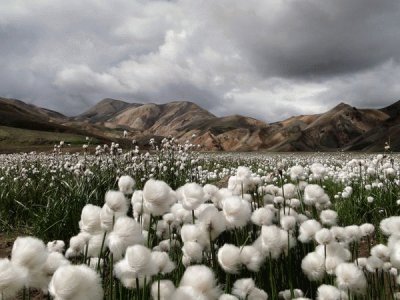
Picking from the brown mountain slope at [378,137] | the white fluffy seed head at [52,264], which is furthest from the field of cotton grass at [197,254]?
the brown mountain slope at [378,137]

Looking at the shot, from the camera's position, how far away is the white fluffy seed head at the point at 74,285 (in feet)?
5.61

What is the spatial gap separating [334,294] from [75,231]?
550 centimetres

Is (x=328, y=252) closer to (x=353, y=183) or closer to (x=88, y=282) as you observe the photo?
(x=88, y=282)

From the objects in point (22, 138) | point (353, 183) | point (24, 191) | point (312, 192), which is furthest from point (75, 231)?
Result: point (22, 138)

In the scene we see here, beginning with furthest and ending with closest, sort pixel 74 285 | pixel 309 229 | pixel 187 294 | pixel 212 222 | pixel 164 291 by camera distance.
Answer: pixel 309 229 < pixel 212 222 < pixel 164 291 < pixel 187 294 < pixel 74 285

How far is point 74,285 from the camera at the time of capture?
1.72 meters

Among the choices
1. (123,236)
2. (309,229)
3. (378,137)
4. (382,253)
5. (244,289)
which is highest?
(378,137)

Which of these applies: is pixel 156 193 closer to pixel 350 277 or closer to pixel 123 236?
pixel 123 236

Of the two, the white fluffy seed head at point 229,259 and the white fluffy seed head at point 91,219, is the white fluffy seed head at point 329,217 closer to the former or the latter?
the white fluffy seed head at point 229,259

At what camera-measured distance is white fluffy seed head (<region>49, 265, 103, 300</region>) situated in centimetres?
171

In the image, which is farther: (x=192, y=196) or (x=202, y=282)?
(x=192, y=196)

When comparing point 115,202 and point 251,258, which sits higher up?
point 115,202

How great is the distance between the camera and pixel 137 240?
229cm

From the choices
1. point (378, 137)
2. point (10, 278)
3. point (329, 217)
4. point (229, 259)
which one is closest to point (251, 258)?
point (229, 259)
